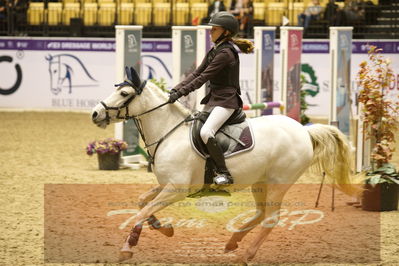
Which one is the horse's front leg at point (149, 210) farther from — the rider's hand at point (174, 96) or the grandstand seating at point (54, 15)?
the grandstand seating at point (54, 15)

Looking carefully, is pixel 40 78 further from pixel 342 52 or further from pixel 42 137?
pixel 342 52

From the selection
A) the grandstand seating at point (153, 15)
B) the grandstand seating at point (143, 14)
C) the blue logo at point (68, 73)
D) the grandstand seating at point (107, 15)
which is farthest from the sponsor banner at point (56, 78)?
the grandstand seating at point (143, 14)

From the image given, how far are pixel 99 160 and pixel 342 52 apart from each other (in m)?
4.26

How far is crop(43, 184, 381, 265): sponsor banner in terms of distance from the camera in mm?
6539

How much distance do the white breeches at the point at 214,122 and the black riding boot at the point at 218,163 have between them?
57 millimetres

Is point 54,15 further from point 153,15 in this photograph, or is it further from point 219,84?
point 219,84

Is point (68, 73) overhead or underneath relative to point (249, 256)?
overhead

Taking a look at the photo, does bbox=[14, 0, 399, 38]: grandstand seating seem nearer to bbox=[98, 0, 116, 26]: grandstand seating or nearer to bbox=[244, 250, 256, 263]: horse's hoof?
bbox=[98, 0, 116, 26]: grandstand seating

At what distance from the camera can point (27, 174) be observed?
11102 millimetres

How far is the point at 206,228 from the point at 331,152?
1.64 metres

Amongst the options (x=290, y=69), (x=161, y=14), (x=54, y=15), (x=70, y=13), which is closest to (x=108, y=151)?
(x=290, y=69)

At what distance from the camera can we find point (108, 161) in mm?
11695

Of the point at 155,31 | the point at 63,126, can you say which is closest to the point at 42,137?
the point at 63,126

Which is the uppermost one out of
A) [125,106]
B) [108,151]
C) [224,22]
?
[224,22]
